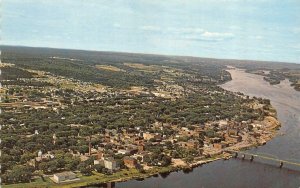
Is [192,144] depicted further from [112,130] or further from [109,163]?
[109,163]

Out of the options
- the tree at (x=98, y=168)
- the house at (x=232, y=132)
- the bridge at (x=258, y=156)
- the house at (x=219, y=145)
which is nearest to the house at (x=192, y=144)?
the house at (x=219, y=145)

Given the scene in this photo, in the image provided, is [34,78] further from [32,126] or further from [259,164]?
[259,164]

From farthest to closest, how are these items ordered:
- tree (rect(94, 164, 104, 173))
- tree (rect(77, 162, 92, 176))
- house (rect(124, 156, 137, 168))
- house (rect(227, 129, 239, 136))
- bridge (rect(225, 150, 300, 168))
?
house (rect(227, 129, 239, 136))
bridge (rect(225, 150, 300, 168))
house (rect(124, 156, 137, 168))
tree (rect(94, 164, 104, 173))
tree (rect(77, 162, 92, 176))

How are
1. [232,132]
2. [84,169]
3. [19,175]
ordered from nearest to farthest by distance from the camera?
[19,175]
[84,169]
[232,132]

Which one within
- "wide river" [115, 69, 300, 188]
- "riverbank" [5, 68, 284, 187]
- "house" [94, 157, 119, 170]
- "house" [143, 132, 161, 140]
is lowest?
"wide river" [115, 69, 300, 188]

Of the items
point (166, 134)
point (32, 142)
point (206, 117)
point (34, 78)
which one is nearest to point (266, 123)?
point (206, 117)

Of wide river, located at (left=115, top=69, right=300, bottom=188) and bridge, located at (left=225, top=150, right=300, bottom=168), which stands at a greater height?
bridge, located at (left=225, top=150, right=300, bottom=168)

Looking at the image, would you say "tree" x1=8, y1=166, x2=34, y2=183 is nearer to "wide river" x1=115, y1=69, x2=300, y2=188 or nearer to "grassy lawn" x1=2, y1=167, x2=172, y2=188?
"grassy lawn" x1=2, y1=167, x2=172, y2=188

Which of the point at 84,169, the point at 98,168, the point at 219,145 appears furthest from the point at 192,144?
the point at 84,169

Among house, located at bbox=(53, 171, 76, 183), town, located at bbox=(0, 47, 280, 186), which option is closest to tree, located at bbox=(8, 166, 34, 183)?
town, located at bbox=(0, 47, 280, 186)
